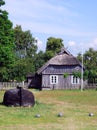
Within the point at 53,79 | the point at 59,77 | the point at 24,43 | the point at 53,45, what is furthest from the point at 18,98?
the point at 24,43

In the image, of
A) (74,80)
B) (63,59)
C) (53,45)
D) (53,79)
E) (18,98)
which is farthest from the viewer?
(53,45)

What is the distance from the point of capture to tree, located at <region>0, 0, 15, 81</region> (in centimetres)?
5178

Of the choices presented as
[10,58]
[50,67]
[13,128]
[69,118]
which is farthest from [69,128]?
Result: [50,67]

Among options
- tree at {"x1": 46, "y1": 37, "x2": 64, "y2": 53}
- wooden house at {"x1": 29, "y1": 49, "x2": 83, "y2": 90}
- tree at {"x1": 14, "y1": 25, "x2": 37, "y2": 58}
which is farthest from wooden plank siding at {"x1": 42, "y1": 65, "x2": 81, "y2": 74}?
tree at {"x1": 14, "y1": 25, "x2": 37, "y2": 58}

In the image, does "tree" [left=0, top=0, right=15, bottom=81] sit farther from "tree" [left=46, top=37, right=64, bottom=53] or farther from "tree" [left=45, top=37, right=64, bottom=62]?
"tree" [left=46, top=37, right=64, bottom=53]

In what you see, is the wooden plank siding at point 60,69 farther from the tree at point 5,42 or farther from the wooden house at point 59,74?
the tree at point 5,42

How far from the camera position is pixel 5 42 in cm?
5284

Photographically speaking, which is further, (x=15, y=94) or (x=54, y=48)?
(x=54, y=48)

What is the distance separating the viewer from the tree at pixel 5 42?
51781mm

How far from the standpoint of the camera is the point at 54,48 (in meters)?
84.0

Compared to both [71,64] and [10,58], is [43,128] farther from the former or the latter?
[71,64]

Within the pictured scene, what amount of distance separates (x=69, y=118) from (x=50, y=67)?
140 ft

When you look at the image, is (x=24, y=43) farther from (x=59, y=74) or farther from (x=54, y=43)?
(x=59, y=74)

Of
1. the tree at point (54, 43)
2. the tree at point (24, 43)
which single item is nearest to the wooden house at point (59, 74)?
the tree at point (54, 43)
